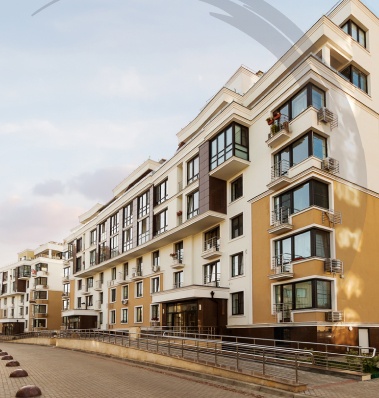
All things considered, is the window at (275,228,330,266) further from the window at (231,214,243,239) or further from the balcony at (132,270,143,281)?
the balcony at (132,270,143,281)

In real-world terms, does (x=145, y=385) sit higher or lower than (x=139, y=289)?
lower

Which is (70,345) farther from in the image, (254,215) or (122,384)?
(122,384)

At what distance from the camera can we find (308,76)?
2436 cm

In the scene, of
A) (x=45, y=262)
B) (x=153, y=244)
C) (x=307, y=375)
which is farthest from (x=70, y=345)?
(x=45, y=262)

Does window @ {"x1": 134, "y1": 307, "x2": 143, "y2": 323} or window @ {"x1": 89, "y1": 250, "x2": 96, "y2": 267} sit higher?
window @ {"x1": 89, "y1": 250, "x2": 96, "y2": 267}

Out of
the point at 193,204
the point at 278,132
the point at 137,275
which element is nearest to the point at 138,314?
the point at 137,275

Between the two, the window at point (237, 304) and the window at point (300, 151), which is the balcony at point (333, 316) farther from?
the window at point (300, 151)

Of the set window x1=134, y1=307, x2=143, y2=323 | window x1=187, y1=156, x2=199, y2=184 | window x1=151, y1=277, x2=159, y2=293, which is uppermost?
window x1=187, y1=156, x2=199, y2=184

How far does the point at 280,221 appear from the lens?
82.2ft

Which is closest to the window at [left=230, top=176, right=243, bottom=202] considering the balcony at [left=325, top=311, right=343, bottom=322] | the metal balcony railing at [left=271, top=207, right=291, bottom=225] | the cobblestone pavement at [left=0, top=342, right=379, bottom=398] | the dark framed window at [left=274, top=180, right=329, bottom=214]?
the metal balcony railing at [left=271, top=207, right=291, bottom=225]

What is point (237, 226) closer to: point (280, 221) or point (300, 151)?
point (280, 221)

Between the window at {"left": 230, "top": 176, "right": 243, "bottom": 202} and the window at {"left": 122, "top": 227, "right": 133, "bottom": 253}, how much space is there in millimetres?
17010

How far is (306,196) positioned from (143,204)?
2228 centimetres

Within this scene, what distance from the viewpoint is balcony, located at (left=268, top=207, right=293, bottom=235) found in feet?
79.4
